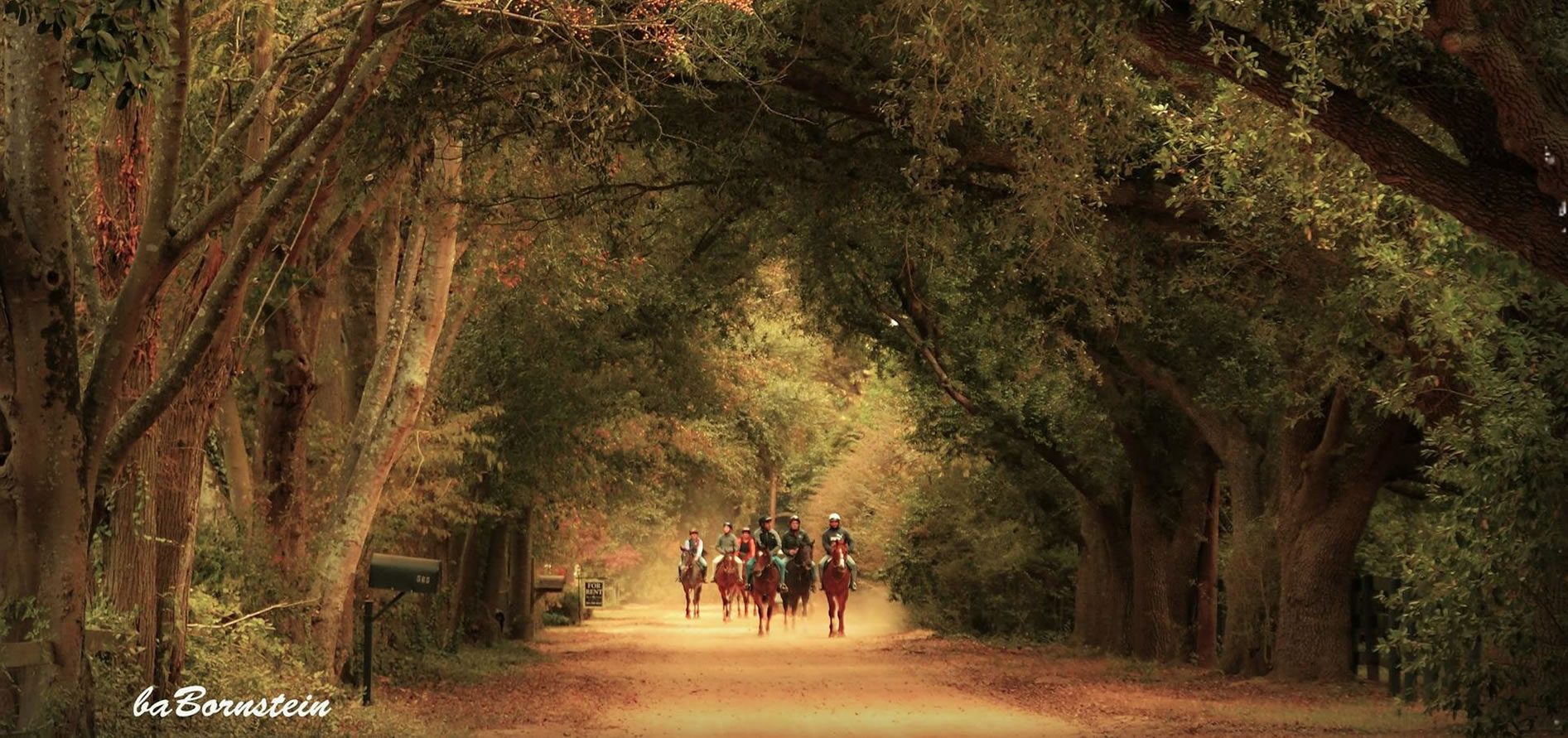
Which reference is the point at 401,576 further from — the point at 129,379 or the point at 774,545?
the point at 774,545

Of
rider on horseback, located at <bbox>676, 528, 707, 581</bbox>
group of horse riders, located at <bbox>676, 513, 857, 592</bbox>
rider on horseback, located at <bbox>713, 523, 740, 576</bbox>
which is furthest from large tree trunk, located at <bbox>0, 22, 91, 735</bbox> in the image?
rider on horseback, located at <bbox>676, 528, 707, 581</bbox>

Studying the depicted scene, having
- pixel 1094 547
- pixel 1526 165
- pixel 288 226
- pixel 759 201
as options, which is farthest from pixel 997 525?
pixel 1526 165

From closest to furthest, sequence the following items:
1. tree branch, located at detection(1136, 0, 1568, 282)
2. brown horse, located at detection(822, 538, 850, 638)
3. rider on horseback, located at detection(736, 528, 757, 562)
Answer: tree branch, located at detection(1136, 0, 1568, 282) → brown horse, located at detection(822, 538, 850, 638) → rider on horseback, located at detection(736, 528, 757, 562)

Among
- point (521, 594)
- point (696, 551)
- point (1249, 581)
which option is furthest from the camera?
point (696, 551)

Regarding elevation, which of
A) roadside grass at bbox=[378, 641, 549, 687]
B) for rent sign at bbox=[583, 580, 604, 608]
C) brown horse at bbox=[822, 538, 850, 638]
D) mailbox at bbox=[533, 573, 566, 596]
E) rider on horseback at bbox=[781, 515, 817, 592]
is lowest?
for rent sign at bbox=[583, 580, 604, 608]

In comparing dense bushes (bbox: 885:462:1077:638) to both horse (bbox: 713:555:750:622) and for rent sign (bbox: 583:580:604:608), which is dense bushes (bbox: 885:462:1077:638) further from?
for rent sign (bbox: 583:580:604:608)

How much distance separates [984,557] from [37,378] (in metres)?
28.8

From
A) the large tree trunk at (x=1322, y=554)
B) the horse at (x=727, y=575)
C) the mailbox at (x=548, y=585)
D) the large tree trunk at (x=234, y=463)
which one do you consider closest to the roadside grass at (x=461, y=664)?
the large tree trunk at (x=234, y=463)

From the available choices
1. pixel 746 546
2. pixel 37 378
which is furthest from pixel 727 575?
pixel 37 378

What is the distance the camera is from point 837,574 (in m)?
35.7

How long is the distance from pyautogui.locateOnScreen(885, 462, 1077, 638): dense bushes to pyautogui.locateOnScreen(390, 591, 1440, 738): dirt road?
3.65 metres

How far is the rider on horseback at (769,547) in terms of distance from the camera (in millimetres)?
37844

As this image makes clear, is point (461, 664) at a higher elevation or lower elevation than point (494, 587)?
lower

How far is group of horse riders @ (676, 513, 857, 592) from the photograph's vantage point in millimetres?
35312
